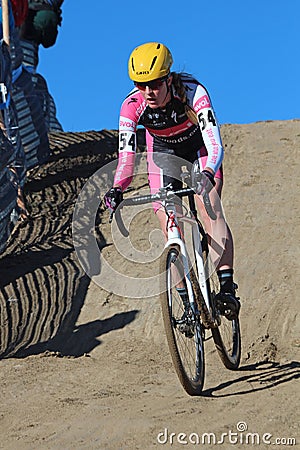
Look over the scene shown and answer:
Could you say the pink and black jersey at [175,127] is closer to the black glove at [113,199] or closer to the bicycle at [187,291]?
the black glove at [113,199]

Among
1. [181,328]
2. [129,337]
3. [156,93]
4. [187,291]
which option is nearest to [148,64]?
[156,93]

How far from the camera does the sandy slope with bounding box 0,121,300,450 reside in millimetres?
5156

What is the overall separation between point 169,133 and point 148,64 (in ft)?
2.62

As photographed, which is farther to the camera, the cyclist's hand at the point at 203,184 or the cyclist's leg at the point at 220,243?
the cyclist's leg at the point at 220,243

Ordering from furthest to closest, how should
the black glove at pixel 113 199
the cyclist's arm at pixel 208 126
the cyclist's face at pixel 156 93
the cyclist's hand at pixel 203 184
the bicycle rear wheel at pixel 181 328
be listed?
the cyclist's arm at pixel 208 126, the cyclist's face at pixel 156 93, the black glove at pixel 113 199, the cyclist's hand at pixel 203 184, the bicycle rear wheel at pixel 181 328

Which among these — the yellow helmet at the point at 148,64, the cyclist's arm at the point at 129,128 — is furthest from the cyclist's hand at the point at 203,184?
the yellow helmet at the point at 148,64

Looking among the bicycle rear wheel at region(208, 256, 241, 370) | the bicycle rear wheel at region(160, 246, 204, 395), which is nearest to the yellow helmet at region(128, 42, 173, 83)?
the bicycle rear wheel at region(160, 246, 204, 395)

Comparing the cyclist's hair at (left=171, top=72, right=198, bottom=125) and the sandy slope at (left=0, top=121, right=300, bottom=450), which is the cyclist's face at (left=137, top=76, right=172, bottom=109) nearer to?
the cyclist's hair at (left=171, top=72, right=198, bottom=125)

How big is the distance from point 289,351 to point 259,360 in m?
0.34

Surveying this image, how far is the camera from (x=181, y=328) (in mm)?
5824

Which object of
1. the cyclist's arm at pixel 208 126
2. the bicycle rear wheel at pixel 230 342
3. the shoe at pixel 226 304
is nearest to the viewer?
the cyclist's arm at pixel 208 126

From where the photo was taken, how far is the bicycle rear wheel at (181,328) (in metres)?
5.57

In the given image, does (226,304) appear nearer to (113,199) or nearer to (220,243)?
(220,243)

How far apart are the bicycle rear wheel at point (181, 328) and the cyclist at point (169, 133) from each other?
171 mm
